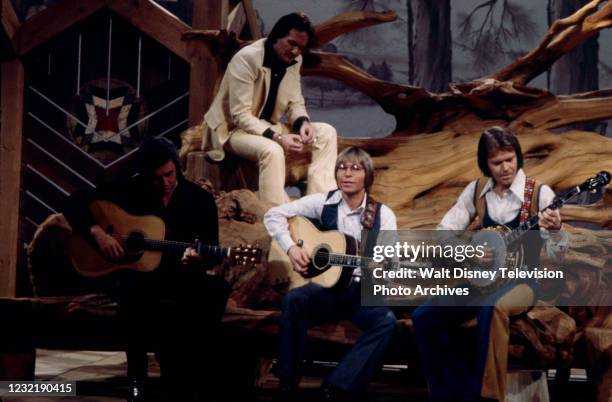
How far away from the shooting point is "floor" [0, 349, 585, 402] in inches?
192

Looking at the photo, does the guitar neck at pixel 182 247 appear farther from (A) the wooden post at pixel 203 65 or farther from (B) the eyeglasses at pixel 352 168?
(A) the wooden post at pixel 203 65

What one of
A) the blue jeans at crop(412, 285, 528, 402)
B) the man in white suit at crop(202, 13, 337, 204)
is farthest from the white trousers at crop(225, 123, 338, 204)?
the blue jeans at crop(412, 285, 528, 402)

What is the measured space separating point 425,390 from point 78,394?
2073mm

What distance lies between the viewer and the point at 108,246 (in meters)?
4.28

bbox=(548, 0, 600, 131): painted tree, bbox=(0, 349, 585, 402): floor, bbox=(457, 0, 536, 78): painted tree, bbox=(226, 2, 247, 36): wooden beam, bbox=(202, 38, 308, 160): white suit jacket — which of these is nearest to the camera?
bbox=(0, 349, 585, 402): floor

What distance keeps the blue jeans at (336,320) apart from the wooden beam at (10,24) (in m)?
2.35

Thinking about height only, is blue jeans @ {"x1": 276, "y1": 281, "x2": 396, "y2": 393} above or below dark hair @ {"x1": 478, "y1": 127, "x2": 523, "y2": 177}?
below

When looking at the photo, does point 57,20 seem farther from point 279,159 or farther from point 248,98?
point 279,159

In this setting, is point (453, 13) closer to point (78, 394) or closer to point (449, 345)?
point (449, 345)

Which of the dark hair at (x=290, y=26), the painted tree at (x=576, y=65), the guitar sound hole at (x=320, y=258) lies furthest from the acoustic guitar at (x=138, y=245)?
the painted tree at (x=576, y=65)

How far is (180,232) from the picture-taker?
4.30 m

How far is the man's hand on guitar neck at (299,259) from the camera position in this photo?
4.27 metres

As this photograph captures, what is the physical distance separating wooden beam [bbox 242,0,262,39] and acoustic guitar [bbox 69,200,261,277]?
1787 mm

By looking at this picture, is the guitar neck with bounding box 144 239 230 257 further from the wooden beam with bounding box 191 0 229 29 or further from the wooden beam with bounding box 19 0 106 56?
the wooden beam with bounding box 19 0 106 56
